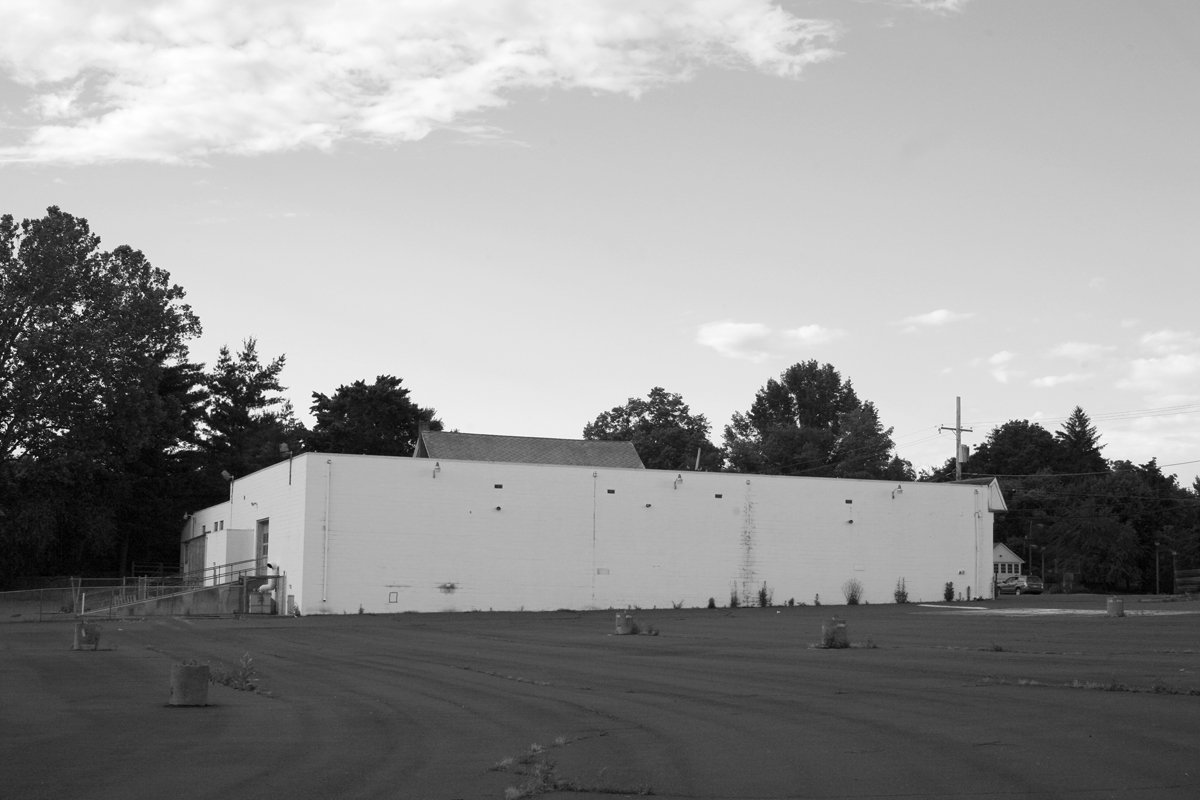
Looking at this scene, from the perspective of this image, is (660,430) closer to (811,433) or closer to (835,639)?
(811,433)

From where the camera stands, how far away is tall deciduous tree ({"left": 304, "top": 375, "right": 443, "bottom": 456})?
3275 inches

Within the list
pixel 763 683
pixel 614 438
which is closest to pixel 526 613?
pixel 763 683

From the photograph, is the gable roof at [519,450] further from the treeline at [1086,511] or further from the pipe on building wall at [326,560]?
the treeline at [1086,511]

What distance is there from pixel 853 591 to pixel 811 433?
205 feet

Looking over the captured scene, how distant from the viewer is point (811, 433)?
113125 millimetres

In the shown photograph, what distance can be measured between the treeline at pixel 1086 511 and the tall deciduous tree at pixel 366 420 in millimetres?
47433

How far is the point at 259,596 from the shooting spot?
4566 centimetres

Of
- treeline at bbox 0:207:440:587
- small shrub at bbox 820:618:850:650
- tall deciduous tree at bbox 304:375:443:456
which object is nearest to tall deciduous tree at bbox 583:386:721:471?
tall deciduous tree at bbox 304:375:443:456

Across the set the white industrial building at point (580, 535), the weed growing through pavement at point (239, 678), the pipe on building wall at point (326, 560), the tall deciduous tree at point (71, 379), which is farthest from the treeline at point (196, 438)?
the weed growing through pavement at point (239, 678)

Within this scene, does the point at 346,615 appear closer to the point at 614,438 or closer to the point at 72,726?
the point at 72,726

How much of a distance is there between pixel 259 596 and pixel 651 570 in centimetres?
1555

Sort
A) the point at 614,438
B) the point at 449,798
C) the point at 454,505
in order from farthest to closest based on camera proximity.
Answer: the point at 614,438 → the point at 454,505 → the point at 449,798

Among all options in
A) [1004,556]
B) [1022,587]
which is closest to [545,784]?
[1022,587]

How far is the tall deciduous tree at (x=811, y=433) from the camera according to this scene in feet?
360
